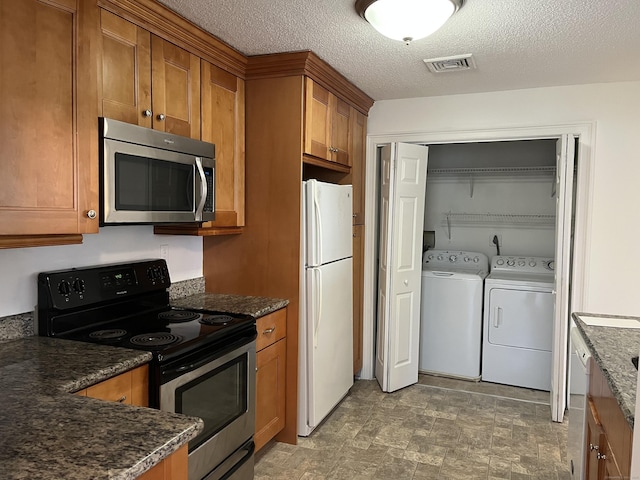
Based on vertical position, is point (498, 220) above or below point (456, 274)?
above

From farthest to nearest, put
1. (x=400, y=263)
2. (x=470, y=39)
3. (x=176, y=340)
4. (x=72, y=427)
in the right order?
(x=400, y=263)
(x=470, y=39)
(x=176, y=340)
(x=72, y=427)

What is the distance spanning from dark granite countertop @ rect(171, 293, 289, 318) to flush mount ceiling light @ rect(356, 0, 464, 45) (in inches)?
58.3

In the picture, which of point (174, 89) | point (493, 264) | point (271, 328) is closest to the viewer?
point (174, 89)

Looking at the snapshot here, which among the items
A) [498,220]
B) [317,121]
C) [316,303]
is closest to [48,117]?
[317,121]

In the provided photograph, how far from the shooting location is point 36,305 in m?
1.97

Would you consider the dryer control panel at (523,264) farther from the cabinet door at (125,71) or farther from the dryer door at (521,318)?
the cabinet door at (125,71)

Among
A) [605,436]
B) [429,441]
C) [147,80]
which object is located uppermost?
[147,80]

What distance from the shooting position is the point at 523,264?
4289 millimetres

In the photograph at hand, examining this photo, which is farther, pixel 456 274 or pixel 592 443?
pixel 456 274

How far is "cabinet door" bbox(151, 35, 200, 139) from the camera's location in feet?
6.98

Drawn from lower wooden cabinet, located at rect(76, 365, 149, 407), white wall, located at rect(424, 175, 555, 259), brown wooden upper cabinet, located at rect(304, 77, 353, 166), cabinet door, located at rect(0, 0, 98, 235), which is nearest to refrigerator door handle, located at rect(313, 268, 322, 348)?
brown wooden upper cabinet, located at rect(304, 77, 353, 166)

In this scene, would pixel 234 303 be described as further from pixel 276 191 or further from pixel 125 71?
pixel 125 71

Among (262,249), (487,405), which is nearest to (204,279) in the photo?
(262,249)

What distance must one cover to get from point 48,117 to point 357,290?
8.64ft
